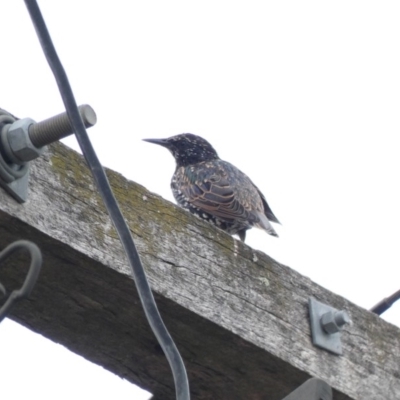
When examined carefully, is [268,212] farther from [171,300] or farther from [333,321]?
[171,300]

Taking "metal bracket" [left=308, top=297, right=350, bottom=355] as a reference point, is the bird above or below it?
above

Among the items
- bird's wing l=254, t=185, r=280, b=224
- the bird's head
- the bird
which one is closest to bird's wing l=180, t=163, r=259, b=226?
the bird

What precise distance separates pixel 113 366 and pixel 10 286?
0.28m

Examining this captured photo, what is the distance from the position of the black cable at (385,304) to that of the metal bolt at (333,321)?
195mm

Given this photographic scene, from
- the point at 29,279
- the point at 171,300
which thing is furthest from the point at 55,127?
the point at 171,300

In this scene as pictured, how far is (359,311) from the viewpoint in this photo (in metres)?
2.78

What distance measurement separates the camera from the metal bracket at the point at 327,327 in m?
2.63

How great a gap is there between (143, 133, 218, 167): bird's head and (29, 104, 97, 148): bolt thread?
475cm

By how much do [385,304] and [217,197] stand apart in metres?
2.98

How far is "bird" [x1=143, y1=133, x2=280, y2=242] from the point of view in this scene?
567 centimetres

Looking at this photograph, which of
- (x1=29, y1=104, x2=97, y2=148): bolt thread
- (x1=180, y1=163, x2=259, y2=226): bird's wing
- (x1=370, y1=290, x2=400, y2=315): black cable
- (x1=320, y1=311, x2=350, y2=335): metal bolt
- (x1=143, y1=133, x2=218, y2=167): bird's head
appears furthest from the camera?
(x1=143, y1=133, x2=218, y2=167): bird's head

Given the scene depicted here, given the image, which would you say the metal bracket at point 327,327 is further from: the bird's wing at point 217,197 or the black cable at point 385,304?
the bird's wing at point 217,197

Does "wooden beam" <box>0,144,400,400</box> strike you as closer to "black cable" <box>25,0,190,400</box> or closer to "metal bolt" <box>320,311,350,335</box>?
"metal bolt" <box>320,311,350,335</box>

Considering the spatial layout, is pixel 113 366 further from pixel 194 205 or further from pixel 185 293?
pixel 194 205
